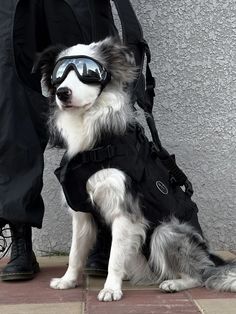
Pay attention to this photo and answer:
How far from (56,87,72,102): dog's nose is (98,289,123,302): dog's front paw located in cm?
98

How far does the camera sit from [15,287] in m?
3.04

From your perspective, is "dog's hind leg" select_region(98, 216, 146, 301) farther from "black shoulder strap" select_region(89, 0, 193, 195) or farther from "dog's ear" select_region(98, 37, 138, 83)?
"dog's ear" select_region(98, 37, 138, 83)

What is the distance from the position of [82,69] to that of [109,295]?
113 centimetres

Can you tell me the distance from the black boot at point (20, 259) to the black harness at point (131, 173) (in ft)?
1.86

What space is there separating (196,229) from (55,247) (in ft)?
4.36

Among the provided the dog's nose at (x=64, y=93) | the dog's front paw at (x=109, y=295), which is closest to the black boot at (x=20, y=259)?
the dog's front paw at (x=109, y=295)

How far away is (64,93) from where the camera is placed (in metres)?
2.69

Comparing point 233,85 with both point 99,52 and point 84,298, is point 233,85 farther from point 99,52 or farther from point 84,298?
point 84,298

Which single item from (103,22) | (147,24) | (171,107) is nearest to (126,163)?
(103,22)

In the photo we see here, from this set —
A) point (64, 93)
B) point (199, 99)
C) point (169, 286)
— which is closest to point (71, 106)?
point (64, 93)

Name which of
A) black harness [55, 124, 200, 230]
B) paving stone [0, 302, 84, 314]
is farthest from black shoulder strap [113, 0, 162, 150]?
paving stone [0, 302, 84, 314]

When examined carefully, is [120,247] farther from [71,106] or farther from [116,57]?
[116,57]

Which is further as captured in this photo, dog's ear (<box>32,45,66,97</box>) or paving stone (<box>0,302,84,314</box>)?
dog's ear (<box>32,45,66,97</box>)

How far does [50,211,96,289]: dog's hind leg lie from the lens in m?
3.01
